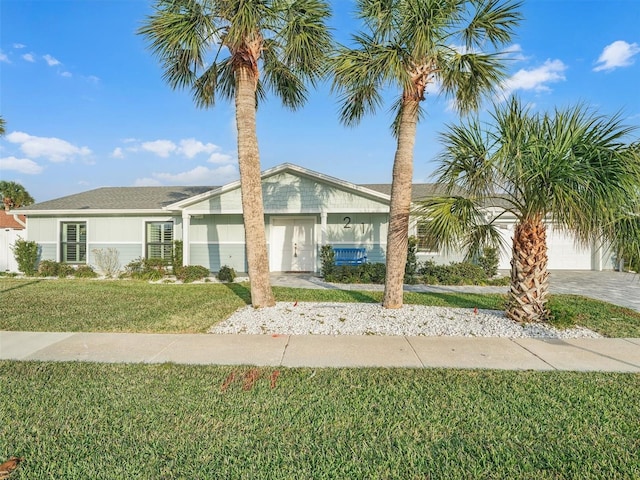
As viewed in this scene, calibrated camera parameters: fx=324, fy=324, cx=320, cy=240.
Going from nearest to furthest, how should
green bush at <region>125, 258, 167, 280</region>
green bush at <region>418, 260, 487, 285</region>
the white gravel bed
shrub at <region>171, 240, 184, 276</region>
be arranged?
the white gravel bed → green bush at <region>418, 260, 487, 285</region> → green bush at <region>125, 258, 167, 280</region> → shrub at <region>171, 240, 184, 276</region>

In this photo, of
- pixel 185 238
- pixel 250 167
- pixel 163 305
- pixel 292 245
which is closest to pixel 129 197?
pixel 185 238

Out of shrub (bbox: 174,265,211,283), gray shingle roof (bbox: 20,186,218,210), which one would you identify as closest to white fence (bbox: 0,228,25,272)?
gray shingle roof (bbox: 20,186,218,210)

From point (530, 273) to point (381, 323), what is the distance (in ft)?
9.68

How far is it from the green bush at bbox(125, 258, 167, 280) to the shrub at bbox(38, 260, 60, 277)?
9.48ft

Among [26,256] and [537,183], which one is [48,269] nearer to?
[26,256]

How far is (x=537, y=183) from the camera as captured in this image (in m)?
5.24

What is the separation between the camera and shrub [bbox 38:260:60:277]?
13188 millimetres

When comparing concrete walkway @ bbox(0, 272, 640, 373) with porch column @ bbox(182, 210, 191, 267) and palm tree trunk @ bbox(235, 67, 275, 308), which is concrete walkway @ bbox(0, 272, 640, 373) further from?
porch column @ bbox(182, 210, 191, 267)

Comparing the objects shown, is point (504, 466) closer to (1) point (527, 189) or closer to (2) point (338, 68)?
(1) point (527, 189)

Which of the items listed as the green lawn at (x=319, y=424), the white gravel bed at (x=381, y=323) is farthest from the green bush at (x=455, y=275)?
the green lawn at (x=319, y=424)

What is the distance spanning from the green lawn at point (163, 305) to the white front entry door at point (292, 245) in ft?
11.4

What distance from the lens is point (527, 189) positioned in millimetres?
5445

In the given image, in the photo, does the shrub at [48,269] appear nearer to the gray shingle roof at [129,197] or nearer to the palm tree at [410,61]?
the gray shingle roof at [129,197]

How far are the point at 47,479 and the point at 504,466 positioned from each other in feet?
10.4
